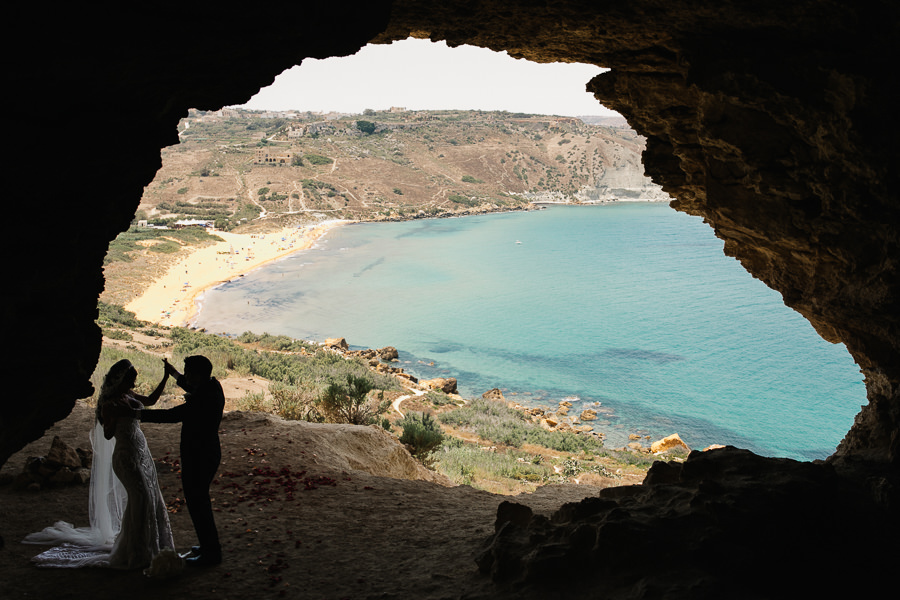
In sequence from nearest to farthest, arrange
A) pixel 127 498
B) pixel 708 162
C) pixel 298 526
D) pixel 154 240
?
pixel 127 498 → pixel 708 162 → pixel 298 526 → pixel 154 240

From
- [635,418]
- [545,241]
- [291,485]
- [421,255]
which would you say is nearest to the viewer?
[291,485]

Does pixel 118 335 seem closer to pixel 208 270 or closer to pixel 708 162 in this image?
pixel 708 162

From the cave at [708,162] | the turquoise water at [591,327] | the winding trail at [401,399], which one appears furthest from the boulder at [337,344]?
the cave at [708,162]

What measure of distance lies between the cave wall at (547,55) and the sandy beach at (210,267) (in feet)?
102

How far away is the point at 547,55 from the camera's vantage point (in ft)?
21.9

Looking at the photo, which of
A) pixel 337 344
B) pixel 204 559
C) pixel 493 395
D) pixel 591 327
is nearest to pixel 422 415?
pixel 493 395

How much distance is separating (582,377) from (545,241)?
4880cm

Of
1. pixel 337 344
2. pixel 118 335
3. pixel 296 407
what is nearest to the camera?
pixel 296 407

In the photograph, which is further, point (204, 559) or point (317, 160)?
point (317, 160)

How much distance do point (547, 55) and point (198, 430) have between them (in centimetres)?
545

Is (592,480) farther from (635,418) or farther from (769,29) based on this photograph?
(635,418)

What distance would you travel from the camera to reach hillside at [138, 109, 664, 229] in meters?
79.4

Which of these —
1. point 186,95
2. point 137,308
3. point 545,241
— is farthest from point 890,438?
point 545,241

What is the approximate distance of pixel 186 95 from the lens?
452 centimetres
